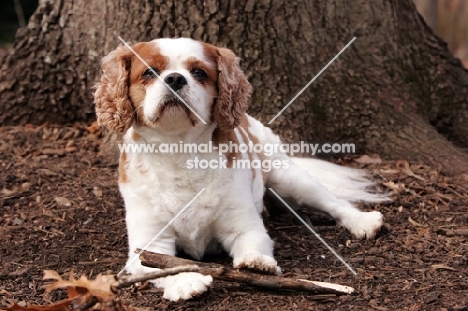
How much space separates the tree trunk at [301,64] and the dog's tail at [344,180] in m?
0.33

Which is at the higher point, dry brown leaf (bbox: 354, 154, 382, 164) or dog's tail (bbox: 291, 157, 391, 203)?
dry brown leaf (bbox: 354, 154, 382, 164)

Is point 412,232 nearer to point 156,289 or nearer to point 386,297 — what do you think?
point 386,297

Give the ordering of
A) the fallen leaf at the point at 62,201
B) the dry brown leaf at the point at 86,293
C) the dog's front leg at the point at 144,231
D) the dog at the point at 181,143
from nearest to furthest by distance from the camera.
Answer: the dry brown leaf at the point at 86,293 → the dog at the point at 181,143 → the dog's front leg at the point at 144,231 → the fallen leaf at the point at 62,201

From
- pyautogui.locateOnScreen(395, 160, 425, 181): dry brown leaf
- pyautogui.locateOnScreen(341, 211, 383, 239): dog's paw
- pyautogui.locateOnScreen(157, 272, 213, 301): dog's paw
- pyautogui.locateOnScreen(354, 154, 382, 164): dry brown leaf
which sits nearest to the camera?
pyautogui.locateOnScreen(157, 272, 213, 301): dog's paw

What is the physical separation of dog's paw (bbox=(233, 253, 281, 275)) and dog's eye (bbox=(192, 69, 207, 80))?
0.98 meters

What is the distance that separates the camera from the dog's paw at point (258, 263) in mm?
3529

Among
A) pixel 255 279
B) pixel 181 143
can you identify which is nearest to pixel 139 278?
pixel 255 279

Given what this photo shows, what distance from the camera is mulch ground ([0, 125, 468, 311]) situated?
344 centimetres

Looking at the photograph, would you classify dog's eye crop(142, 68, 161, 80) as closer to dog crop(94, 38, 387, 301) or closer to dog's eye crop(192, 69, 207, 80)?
dog crop(94, 38, 387, 301)

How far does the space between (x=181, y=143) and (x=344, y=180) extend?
1.58m

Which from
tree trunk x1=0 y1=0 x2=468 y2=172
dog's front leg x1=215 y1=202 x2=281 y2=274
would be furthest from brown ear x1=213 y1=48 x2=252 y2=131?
tree trunk x1=0 y1=0 x2=468 y2=172

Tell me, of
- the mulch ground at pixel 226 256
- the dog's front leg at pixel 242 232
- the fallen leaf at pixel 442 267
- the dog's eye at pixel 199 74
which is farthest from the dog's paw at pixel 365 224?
the dog's eye at pixel 199 74

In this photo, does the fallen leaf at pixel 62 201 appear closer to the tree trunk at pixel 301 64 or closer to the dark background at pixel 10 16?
the tree trunk at pixel 301 64

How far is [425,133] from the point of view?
554 cm
